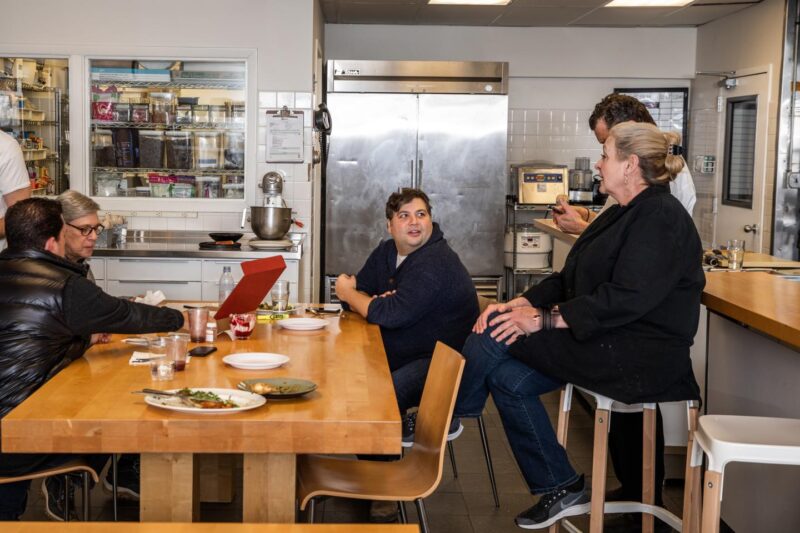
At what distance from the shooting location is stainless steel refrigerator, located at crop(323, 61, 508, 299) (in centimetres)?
792

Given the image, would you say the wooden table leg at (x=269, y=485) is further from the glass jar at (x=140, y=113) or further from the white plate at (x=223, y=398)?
the glass jar at (x=140, y=113)

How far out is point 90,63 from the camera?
6.23 meters

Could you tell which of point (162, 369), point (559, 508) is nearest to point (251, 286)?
point (162, 369)

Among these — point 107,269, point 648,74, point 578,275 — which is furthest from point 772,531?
point 648,74

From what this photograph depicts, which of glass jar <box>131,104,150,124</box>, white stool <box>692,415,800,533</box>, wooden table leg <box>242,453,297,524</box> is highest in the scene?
glass jar <box>131,104,150,124</box>

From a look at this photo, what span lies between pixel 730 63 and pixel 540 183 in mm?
1774

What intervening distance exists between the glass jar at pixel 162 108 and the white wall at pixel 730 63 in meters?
4.16

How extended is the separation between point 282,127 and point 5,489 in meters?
3.78

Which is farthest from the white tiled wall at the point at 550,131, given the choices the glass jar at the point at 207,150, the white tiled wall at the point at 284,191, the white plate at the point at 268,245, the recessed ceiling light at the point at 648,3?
the white plate at the point at 268,245

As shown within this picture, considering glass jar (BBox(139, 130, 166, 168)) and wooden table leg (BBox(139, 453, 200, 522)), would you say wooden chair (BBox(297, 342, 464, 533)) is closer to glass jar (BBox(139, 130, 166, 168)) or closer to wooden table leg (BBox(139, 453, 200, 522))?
wooden table leg (BBox(139, 453, 200, 522))

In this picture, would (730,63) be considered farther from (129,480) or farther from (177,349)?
(177,349)

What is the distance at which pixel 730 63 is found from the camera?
7738mm

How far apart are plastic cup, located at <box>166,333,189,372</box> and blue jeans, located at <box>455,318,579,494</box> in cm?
98

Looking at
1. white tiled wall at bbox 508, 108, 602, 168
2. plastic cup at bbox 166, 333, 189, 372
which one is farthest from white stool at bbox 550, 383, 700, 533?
white tiled wall at bbox 508, 108, 602, 168
